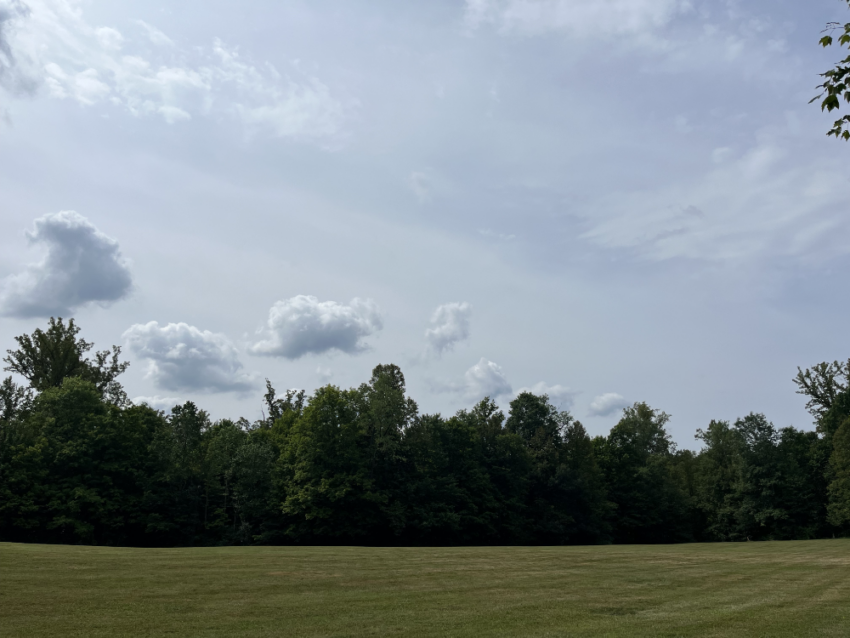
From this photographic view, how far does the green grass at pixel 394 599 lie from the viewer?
1433 centimetres

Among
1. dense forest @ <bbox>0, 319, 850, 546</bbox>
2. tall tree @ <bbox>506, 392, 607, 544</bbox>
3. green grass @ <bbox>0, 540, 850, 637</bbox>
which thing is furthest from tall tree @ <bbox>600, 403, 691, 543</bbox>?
green grass @ <bbox>0, 540, 850, 637</bbox>

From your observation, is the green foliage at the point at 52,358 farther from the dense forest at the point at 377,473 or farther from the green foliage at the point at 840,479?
the green foliage at the point at 840,479

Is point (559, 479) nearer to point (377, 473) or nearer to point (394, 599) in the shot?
point (377, 473)

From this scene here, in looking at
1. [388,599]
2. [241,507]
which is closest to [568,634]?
[388,599]

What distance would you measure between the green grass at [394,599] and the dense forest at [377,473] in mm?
31009

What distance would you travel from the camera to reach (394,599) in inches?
743

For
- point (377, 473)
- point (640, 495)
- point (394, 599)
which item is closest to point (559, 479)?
point (640, 495)

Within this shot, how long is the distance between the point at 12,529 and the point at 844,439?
91.0 meters

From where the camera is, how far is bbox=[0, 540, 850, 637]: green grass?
14.3 m

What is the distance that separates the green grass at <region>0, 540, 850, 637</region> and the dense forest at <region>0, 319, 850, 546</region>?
102 feet

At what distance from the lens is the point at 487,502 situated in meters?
75.0

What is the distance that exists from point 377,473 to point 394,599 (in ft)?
174

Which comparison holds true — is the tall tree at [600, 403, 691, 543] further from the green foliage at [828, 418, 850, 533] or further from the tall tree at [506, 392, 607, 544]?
the green foliage at [828, 418, 850, 533]

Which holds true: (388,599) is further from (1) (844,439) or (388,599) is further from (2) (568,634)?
(1) (844,439)
